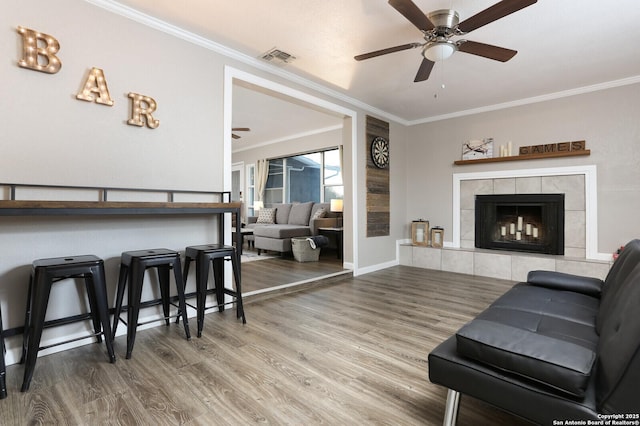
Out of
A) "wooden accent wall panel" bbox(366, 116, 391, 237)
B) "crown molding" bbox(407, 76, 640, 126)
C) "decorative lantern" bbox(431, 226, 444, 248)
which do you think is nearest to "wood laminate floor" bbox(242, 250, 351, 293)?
"wooden accent wall panel" bbox(366, 116, 391, 237)

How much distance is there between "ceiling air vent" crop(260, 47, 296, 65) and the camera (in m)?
3.15

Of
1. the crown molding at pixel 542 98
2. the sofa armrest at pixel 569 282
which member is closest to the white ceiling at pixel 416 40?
the crown molding at pixel 542 98

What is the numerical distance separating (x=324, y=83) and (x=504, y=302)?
3.14 metres

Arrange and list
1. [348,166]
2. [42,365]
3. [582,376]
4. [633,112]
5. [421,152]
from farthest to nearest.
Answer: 1. [421,152]
2. [348,166]
3. [633,112]
4. [42,365]
5. [582,376]

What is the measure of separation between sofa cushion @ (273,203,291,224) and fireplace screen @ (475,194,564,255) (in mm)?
3780

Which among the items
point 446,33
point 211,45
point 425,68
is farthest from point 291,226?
point 446,33

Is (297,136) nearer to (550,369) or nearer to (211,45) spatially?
(211,45)

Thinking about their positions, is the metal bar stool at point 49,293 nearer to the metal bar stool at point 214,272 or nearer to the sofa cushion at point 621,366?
the metal bar stool at point 214,272

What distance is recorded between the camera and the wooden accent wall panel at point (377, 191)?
16.2ft

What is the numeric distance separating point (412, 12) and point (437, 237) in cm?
387

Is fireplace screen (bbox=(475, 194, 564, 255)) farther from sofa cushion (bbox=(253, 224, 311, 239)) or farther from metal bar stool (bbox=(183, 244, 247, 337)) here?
metal bar stool (bbox=(183, 244, 247, 337))

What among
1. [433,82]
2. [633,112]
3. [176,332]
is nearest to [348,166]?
[433,82]

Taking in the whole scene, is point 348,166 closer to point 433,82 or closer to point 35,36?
point 433,82

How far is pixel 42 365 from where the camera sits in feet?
6.62
